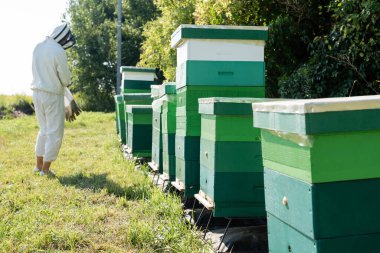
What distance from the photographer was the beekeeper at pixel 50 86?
16.8ft

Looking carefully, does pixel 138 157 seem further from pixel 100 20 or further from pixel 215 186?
pixel 100 20

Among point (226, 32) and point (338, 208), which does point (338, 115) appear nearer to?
point (338, 208)

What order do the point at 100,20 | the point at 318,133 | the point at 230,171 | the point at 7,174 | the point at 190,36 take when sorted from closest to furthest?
the point at 318,133, the point at 230,171, the point at 190,36, the point at 7,174, the point at 100,20

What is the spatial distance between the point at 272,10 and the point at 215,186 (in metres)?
4.54

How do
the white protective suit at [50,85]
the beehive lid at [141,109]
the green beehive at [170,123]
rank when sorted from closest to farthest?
the green beehive at [170,123]
the white protective suit at [50,85]
the beehive lid at [141,109]

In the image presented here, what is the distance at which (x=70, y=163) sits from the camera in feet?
20.3

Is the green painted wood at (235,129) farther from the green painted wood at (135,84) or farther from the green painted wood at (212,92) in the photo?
the green painted wood at (135,84)

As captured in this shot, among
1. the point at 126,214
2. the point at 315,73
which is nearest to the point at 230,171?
the point at 126,214

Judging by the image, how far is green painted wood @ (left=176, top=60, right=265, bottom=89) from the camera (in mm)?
3357

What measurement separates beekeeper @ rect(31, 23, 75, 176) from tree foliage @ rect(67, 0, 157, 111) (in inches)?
720

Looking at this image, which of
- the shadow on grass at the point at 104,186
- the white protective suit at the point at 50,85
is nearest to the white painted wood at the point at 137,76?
the white protective suit at the point at 50,85

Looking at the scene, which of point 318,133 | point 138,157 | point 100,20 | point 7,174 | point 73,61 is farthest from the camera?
point 100,20

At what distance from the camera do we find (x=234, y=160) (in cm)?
275

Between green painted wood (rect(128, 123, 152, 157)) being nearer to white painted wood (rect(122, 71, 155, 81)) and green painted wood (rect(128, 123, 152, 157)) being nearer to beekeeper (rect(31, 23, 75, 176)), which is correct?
beekeeper (rect(31, 23, 75, 176))
